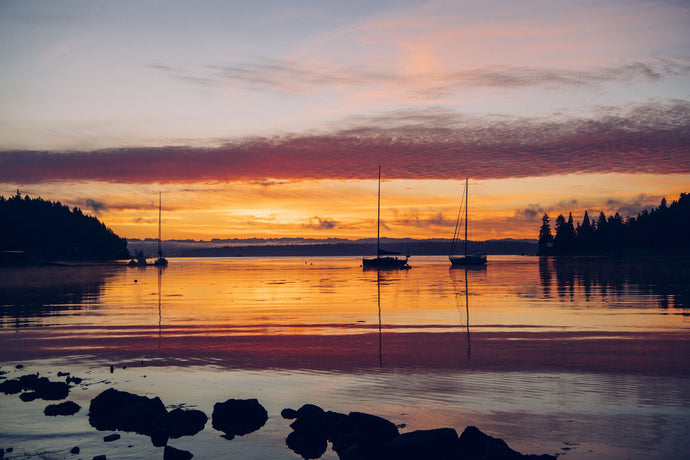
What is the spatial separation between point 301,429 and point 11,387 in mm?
10022

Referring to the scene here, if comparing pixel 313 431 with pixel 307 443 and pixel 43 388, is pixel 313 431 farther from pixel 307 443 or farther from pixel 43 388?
pixel 43 388

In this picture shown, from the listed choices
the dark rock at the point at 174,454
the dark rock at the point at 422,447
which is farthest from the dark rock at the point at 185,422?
the dark rock at the point at 422,447

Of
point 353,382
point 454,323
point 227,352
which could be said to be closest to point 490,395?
point 353,382

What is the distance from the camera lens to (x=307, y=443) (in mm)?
13609

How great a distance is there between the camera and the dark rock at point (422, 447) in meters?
11.7

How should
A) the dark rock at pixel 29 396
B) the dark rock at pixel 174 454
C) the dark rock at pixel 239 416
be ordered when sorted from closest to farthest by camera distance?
the dark rock at pixel 174 454 → the dark rock at pixel 239 416 → the dark rock at pixel 29 396

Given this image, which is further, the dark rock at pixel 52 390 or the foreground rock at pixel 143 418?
the dark rock at pixel 52 390

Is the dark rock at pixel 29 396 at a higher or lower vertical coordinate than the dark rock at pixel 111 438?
higher

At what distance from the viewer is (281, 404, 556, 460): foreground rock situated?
38.4 feet

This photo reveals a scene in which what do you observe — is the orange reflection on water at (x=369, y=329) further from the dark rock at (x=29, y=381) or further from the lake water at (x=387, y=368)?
the dark rock at (x=29, y=381)

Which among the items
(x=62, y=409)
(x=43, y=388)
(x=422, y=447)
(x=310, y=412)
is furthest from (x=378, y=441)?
(x=43, y=388)

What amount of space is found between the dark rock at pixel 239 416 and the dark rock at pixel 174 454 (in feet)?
5.86

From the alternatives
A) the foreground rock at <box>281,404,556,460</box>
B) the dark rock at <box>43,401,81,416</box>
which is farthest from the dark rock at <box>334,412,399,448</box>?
the dark rock at <box>43,401,81,416</box>

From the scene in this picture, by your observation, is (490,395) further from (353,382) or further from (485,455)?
(485,455)
